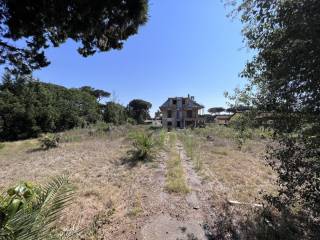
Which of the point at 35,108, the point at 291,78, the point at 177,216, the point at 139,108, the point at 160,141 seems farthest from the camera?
the point at 139,108

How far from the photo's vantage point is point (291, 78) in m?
2.63

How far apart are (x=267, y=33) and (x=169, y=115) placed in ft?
115

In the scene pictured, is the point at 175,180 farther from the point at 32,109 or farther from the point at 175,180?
the point at 32,109

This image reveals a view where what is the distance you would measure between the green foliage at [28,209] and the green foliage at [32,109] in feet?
72.4

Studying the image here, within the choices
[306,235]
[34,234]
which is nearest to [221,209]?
[306,235]

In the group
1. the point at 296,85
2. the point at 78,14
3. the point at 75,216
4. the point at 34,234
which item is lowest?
the point at 75,216

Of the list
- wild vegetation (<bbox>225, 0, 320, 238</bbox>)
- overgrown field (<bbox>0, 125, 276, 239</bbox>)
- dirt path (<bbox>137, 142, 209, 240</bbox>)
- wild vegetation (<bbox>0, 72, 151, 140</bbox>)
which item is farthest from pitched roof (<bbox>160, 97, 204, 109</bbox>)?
wild vegetation (<bbox>225, 0, 320, 238</bbox>)

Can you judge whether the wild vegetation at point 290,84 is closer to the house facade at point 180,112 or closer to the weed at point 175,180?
the weed at point 175,180

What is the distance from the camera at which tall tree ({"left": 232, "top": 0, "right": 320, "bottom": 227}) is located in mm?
2307

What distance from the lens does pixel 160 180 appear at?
6273 millimetres

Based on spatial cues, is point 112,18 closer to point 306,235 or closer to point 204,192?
point 204,192


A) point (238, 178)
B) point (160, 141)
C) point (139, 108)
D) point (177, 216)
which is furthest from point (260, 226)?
point (139, 108)

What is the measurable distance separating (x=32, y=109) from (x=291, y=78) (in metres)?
24.7

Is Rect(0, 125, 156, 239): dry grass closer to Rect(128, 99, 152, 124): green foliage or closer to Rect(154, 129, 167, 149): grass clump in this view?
Rect(154, 129, 167, 149): grass clump
